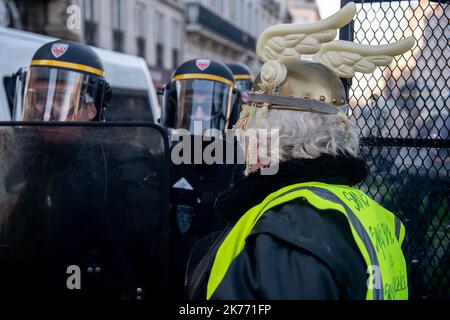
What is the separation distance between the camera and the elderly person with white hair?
1.33 metres

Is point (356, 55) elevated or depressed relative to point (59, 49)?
depressed

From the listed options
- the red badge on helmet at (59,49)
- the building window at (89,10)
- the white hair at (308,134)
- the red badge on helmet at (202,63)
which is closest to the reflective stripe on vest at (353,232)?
the white hair at (308,134)

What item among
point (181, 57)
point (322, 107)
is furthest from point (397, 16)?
point (181, 57)

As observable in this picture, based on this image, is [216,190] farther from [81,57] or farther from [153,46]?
[153,46]

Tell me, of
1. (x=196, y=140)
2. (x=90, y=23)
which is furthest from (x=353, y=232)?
(x=90, y=23)

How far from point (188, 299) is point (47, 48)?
258cm

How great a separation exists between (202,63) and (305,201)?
2.84m

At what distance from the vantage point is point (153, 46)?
21.7m

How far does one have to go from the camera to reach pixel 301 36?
165 cm

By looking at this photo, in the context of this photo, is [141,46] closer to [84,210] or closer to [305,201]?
[84,210]

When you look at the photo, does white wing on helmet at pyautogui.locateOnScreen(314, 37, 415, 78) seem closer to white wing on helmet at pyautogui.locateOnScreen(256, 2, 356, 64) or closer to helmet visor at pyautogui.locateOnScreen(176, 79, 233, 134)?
white wing on helmet at pyautogui.locateOnScreen(256, 2, 356, 64)

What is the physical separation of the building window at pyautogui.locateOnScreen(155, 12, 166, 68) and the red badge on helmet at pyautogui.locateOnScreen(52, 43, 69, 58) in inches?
742

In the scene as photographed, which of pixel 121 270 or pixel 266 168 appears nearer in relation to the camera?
pixel 266 168

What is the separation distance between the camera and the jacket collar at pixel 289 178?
158 cm
